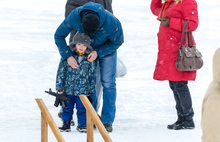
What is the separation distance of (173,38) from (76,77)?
111 cm

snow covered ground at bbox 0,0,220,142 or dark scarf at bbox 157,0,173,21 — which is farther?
snow covered ground at bbox 0,0,220,142

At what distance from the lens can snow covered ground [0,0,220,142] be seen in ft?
16.0

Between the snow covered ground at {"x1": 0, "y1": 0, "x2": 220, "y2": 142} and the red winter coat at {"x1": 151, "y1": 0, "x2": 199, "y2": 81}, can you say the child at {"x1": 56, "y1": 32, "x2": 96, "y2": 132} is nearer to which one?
the snow covered ground at {"x1": 0, "y1": 0, "x2": 220, "y2": 142}

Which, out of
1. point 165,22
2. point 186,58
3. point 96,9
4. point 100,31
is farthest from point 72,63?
point 186,58

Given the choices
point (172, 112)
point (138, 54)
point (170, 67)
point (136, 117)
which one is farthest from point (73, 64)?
point (138, 54)

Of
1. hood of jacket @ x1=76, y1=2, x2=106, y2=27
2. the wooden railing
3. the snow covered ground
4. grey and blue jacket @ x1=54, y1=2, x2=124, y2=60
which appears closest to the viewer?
the wooden railing

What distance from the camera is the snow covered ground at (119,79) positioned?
4871 mm

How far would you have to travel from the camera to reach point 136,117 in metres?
5.81

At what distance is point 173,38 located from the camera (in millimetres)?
4707

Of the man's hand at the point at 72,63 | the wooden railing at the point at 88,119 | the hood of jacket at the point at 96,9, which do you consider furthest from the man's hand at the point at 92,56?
the wooden railing at the point at 88,119

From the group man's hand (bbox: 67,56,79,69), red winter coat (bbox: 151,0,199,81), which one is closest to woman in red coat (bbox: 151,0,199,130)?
red winter coat (bbox: 151,0,199,81)

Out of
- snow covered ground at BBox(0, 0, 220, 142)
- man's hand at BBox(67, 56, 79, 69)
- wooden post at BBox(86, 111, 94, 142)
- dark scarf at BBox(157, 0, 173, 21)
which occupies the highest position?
dark scarf at BBox(157, 0, 173, 21)

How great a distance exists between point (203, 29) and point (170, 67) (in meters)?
10.8

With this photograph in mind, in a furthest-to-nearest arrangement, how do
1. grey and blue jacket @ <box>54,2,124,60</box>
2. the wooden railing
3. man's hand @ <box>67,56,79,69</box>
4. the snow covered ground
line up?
the snow covered ground
man's hand @ <box>67,56,79,69</box>
grey and blue jacket @ <box>54,2,124,60</box>
the wooden railing
